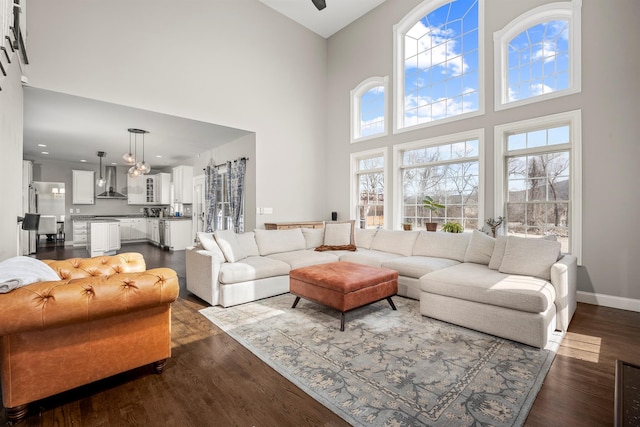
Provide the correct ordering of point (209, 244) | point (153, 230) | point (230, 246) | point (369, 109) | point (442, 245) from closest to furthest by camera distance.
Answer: point (209, 244) → point (230, 246) → point (442, 245) → point (369, 109) → point (153, 230)

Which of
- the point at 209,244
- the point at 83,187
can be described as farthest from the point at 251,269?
the point at 83,187

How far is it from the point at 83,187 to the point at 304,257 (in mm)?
9015

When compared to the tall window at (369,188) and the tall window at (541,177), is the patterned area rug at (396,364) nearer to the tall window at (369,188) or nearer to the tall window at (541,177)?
the tall window at (541,177)

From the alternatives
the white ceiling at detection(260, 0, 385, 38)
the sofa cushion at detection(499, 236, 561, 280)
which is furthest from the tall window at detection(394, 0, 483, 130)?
the sofa cushion at detection(499, 236, 561, 280)

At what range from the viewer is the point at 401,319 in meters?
3.14

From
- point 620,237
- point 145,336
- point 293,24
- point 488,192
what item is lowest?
point 145,336

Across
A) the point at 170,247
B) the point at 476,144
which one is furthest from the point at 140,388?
the point at 170,247

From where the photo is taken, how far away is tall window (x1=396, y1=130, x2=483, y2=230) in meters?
4.83

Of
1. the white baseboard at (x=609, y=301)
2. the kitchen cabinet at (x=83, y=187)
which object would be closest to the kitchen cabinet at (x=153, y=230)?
the kitchen cabinet at (x=83, y=187)

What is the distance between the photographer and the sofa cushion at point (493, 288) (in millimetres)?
2489

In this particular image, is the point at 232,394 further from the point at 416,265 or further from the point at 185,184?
the point at 185,184

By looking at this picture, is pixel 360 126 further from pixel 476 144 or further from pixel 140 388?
pixel 140 388

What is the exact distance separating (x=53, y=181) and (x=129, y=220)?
7.66 feet

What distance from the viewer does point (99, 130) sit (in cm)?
567
